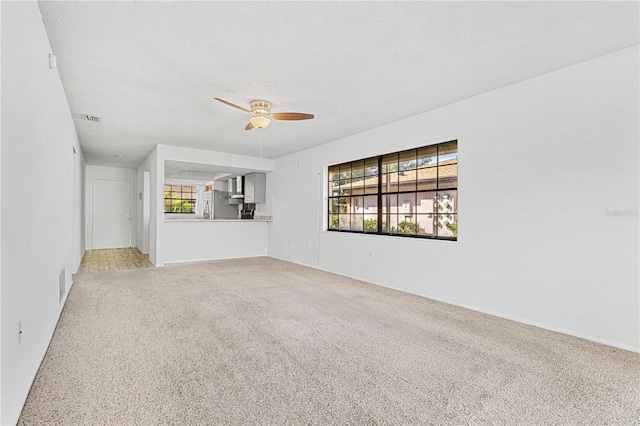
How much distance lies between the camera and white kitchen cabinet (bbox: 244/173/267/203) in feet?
27.4

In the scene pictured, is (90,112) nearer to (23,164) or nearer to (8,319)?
(23,164)

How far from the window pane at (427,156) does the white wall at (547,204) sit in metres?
0.14

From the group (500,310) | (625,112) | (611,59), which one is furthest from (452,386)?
(611,59)

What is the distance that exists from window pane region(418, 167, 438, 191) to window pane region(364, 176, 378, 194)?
90cm

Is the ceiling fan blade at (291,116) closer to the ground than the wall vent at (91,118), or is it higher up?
closer to the ground

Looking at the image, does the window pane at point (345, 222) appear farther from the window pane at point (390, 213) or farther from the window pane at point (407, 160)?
the window pane at point (407, 160)

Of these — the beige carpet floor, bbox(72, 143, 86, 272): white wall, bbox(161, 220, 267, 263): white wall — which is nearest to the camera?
the beige carpet floor

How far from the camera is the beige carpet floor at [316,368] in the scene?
1.83 metres

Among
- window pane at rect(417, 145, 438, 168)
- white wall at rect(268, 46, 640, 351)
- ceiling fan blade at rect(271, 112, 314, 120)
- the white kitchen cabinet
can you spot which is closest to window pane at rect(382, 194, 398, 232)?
white wall at rect(268, 46, 640, 351)

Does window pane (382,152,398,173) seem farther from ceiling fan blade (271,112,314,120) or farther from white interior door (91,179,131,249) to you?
white interior door (91,179,131,249)

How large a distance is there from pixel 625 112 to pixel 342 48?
250 cm

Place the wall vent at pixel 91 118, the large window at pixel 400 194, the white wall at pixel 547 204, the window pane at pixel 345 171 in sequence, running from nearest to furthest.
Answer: the white wall at pixel 547 204, the large window at pixel 400 194, the wall vent at pixel 91 118, the window pane at pixel 345 171

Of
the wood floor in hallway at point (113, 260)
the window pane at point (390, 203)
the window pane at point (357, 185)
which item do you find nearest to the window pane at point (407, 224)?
the window pane at point (390, 203)

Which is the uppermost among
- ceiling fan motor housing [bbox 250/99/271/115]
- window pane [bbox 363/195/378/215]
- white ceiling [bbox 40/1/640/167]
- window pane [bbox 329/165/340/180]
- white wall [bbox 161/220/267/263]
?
white ceiling [bbox 40/1/640/167]
